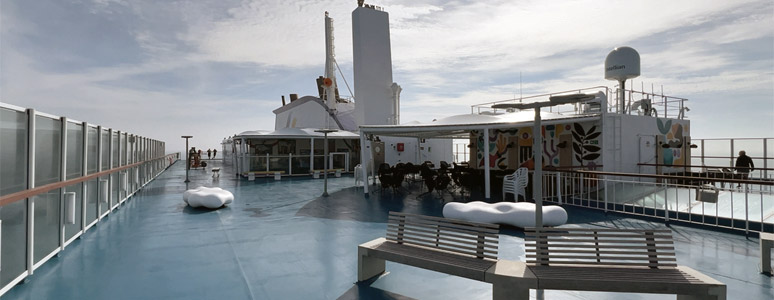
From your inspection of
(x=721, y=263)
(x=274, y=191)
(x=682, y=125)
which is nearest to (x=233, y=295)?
(x=721, y=263)

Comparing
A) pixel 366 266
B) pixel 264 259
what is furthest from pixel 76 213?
pixel 366 266

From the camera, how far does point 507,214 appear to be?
23.4ft

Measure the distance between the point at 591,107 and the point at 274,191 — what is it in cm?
1108

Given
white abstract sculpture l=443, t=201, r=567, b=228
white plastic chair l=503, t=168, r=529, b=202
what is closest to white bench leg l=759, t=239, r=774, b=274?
white abstract sculpture l=443, t=201, r=567, b=228

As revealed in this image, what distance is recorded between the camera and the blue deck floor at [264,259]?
419cm

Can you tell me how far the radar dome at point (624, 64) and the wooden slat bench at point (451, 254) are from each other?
38.6ft

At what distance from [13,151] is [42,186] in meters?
0.66

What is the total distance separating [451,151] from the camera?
25.3m

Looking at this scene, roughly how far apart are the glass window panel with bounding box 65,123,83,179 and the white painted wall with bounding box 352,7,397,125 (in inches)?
715

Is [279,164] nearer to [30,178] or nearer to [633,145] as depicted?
[633,145]

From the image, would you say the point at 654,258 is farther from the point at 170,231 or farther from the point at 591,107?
the point at 591,107

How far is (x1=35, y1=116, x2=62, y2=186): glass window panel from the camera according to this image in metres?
4.76

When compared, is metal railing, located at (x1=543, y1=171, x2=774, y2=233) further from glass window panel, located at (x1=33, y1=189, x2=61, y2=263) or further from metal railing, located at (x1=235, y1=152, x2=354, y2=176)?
metal railing, located at (x1=235, y1=152, x2=354, y2=176)

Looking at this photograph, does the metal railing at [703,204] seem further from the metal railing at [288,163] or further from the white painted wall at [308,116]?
the white painted wall at [308,116]
